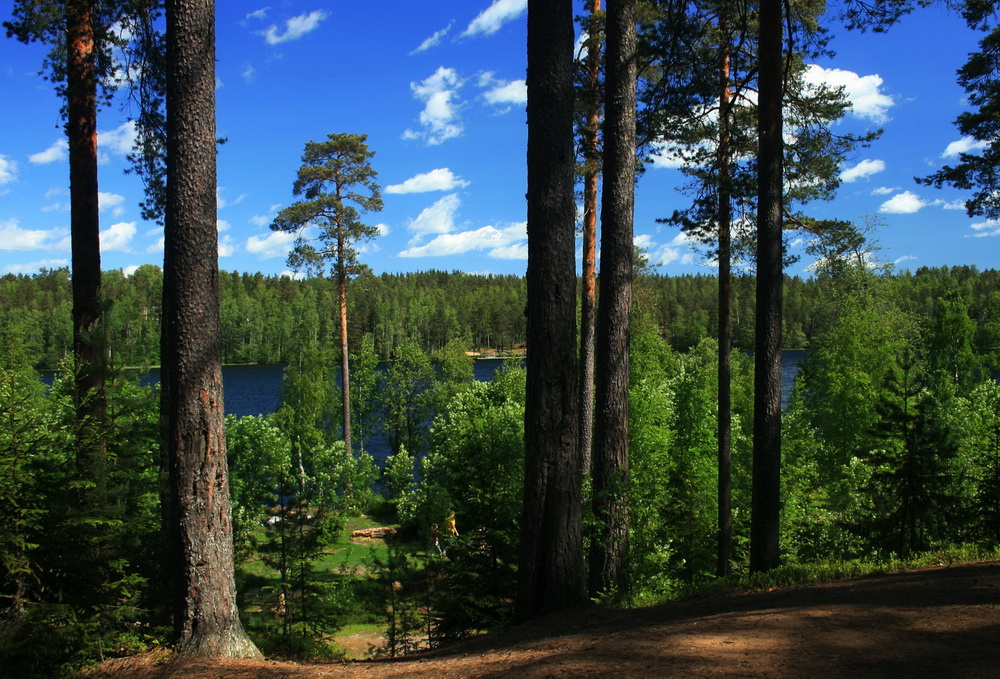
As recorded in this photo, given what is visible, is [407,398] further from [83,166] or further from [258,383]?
[258,383]

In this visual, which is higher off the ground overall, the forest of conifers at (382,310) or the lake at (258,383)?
the forest of conifers at (382,310)

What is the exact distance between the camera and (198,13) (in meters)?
5.56

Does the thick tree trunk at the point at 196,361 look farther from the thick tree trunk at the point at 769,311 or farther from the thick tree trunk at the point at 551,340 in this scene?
the thick tree trunk at the point at 769,311

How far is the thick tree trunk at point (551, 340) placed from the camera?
576cm

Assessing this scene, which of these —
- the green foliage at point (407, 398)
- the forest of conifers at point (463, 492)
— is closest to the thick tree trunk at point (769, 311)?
the forest of conifers at point (463, 492)

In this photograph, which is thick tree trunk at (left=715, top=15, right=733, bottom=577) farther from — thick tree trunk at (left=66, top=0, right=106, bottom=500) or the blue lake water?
the blue lake water

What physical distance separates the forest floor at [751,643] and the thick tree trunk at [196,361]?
1.53 feet

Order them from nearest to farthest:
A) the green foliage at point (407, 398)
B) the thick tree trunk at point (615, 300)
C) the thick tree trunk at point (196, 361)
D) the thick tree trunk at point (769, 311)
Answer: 1. the thick tree trunk at point (196, 361)
2. the thick tree trunk at point (615, 300)
3. the thick tree trunk at point (769, 311)
4. the green foliage at point (407, 398)

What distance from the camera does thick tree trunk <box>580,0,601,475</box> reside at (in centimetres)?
1084

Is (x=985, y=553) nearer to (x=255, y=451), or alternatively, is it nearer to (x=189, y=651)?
(x=189, y=651)

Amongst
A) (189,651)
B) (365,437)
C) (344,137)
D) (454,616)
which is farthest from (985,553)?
(365,437)

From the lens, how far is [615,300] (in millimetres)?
7621

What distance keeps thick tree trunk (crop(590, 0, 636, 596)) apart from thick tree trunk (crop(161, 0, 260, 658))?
4265 millimetres

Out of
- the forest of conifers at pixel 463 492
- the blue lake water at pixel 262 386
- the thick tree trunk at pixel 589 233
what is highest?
the thick tree trunk at pixel 589 233
